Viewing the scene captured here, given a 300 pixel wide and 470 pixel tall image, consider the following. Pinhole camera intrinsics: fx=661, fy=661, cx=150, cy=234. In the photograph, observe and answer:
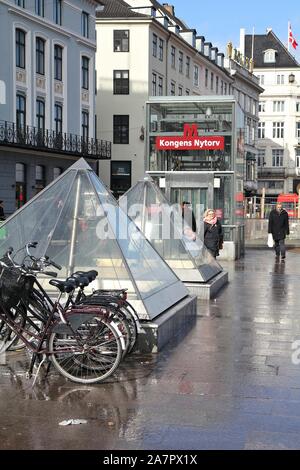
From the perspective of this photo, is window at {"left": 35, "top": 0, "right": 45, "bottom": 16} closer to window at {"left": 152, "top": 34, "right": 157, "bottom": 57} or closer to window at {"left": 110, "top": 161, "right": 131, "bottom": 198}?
window at {"left": 152, "top": 34, "right": 157, "bottom": 57}

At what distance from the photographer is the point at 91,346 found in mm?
6027

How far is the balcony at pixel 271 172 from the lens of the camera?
90.4 m

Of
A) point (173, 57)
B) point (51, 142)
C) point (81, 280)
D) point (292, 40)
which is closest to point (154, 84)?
point (173, 57)

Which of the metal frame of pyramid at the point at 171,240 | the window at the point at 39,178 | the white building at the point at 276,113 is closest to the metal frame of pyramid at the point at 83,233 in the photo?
the metal frame of pyramid at the point at 171,240

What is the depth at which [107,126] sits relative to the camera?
56281mm

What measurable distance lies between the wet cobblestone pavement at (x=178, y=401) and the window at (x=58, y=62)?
35624mm

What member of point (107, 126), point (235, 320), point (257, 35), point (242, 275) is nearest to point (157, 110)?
point (242, 275)

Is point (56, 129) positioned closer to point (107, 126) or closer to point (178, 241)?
point (107, 126)

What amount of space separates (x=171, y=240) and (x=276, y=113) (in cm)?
8470

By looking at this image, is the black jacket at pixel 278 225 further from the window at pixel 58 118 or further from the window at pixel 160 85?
the window at pixel 160 85

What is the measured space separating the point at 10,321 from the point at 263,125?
3579 inches

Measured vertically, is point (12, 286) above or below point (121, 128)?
below

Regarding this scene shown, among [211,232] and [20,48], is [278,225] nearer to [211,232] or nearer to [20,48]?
[211,232]
